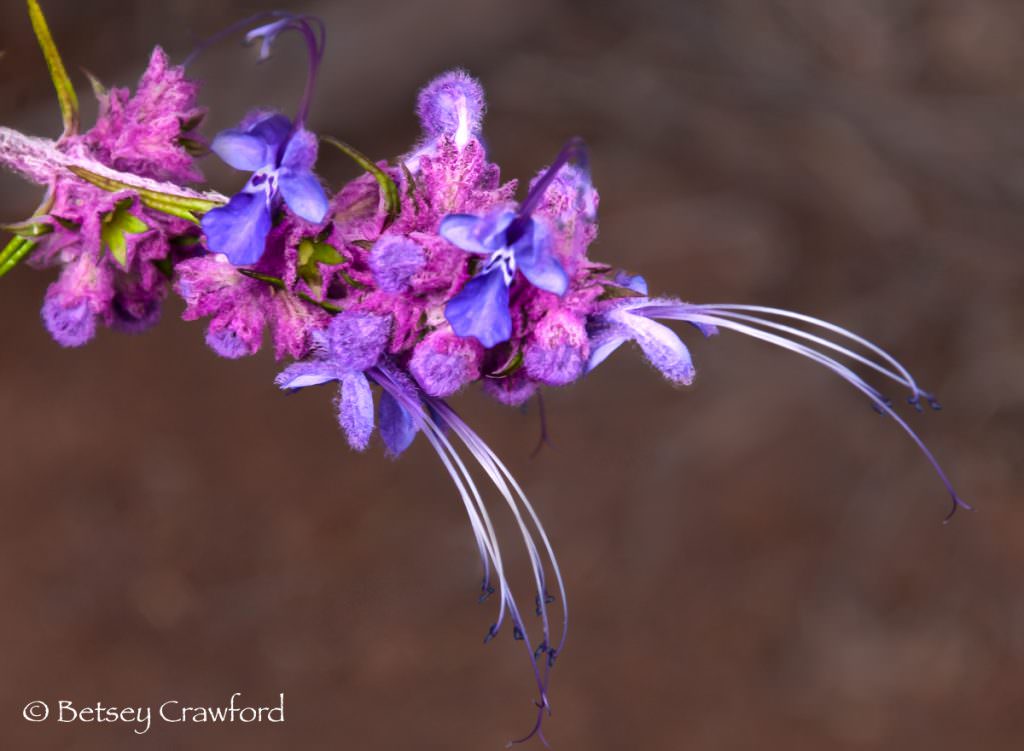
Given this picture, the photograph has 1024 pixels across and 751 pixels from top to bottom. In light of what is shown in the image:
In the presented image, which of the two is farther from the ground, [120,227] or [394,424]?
[120,227]

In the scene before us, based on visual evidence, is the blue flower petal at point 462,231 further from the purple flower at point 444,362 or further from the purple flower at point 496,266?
the purple flower at point 444,362

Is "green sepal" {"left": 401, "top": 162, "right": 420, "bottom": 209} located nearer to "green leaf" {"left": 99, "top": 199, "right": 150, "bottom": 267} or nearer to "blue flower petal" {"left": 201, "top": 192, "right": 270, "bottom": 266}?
"blue flower petal" {"left": 201, "top": 192, "right": 270, "bottom": 266}

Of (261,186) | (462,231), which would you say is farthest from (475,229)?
(261,186)

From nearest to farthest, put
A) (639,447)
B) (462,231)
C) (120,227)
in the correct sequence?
1. (462,231)
2. (120,227)
3. (639,447)

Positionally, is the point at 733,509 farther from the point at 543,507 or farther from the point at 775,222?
the point at 775,222

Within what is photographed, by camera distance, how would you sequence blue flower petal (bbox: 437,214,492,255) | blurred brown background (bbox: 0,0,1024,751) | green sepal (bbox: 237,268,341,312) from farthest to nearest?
1. blurred brown background (bbox: 0,0,1024,751)
2. green sepal (bbox: 237,268,341,312)
3. blue flower petal (bbox: 437,214,492,255)

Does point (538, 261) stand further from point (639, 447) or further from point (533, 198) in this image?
point (639, 447)

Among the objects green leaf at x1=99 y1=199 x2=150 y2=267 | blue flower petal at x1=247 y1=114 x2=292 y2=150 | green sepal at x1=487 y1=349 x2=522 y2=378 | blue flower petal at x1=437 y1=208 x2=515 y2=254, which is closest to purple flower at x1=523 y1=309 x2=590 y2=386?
green sepal at x1=487 y1=349 x2=522 y2=378
